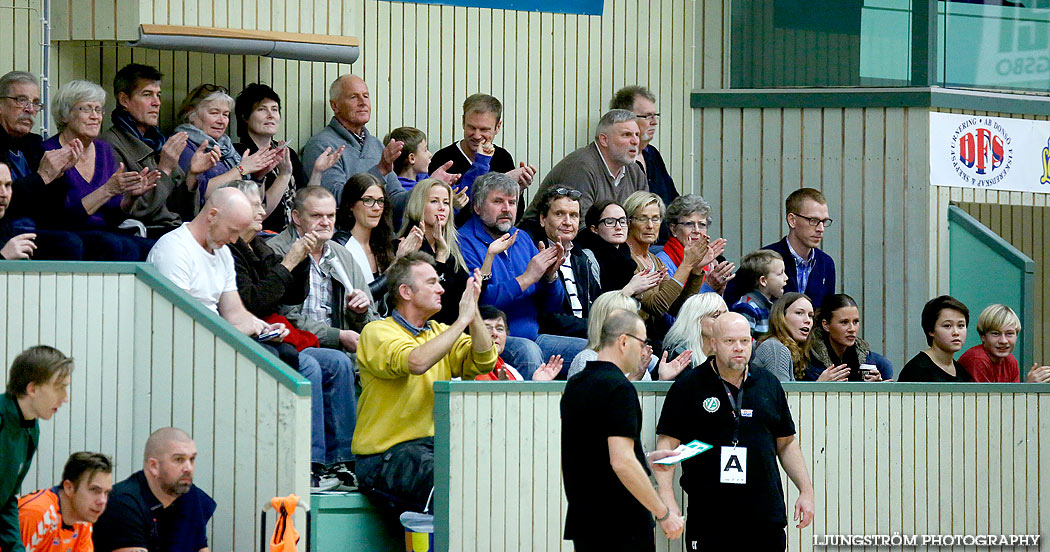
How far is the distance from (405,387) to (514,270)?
1.77 m

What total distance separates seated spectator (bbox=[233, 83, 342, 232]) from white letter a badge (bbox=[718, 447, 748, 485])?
10.6 ft

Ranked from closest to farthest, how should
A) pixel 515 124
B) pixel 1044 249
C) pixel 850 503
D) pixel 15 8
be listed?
pixel 850 503, pixel 15 8, pixel 515 124, pixel 1044 249

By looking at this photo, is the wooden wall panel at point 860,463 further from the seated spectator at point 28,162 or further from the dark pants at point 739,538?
the seated spectator at point 28,162

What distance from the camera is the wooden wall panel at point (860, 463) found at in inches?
250

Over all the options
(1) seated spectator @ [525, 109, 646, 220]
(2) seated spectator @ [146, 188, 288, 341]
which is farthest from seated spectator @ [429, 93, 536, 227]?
(2) seated spectator @ [146, 188, 288, 341]

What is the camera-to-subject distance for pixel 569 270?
26.7ft

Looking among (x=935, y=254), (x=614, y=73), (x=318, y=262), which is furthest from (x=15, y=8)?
(x=935, y=254)

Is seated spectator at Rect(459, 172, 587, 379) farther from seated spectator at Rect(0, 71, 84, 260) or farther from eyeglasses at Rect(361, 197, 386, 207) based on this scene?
seated spectator at Rect(0, 71, 84, 260)

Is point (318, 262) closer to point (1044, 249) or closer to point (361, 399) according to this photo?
point (361, 399)

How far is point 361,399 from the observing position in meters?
6.47

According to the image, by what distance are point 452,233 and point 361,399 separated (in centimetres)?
156

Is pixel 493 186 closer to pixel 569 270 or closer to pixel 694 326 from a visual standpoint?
pixel 569 270

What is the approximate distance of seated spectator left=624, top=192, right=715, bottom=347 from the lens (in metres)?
8.27

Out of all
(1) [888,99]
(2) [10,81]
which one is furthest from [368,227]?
(1) [888,99]
